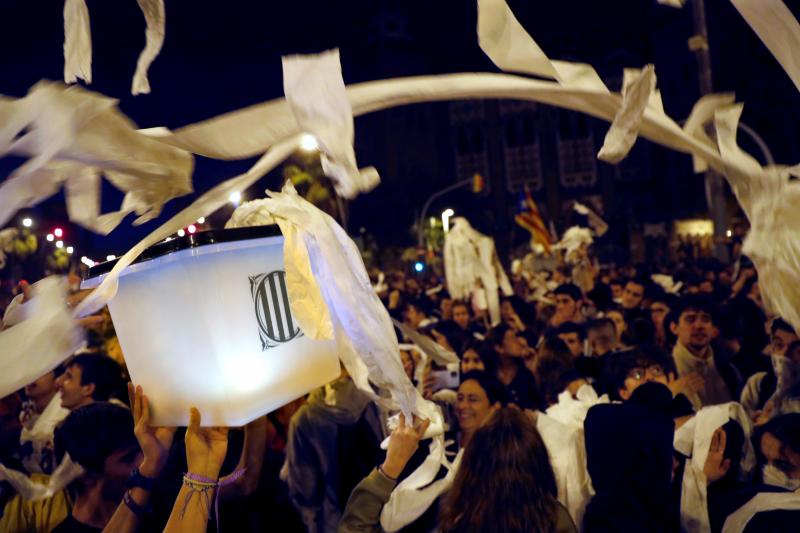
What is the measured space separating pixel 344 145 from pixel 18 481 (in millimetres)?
2417

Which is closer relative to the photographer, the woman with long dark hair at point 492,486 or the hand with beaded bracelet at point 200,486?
A: the hand with beaded bracelet at point 200,486

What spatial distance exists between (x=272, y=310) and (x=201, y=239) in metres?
0.22

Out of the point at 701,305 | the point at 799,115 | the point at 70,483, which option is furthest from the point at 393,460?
the point at 799,115

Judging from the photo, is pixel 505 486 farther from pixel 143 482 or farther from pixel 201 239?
pixel 201 239

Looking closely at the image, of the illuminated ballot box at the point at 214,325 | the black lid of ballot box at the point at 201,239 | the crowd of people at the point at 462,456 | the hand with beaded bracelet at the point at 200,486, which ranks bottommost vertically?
the crowd of people at the point at 462,456

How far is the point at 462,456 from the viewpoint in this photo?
253cm

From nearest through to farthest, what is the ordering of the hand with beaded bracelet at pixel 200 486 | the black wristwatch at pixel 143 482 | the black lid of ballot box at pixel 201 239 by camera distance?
the black lid of ballot box at pixel 201 239
the hand with beaded bracelet at pixel 200 486
the black wristwatch at pixel 143 482

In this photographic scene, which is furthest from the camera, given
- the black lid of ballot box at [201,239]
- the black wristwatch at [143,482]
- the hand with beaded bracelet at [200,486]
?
the black wristwatch at [143,482]

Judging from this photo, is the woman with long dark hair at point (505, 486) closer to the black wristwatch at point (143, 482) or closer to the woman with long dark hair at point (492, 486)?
the woman with long dark hair at point (492, 486)

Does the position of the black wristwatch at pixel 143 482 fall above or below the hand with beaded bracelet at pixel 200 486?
below

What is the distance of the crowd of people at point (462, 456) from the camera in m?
2.23

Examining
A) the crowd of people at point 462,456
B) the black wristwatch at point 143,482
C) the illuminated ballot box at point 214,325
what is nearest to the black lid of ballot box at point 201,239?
the illuminated ballot box at point 214,325

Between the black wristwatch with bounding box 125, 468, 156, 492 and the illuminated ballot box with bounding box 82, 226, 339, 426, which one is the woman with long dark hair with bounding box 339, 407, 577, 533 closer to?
the black wristwatch with bounding box 125, 468, 156, 492

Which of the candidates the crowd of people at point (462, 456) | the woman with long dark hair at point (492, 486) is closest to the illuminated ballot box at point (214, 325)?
the crowd of people at point (462, 456)
